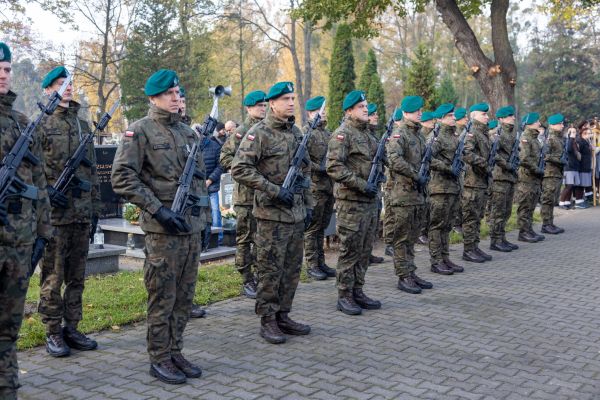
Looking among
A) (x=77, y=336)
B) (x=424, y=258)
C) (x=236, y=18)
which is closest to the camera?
(x=77, y=336)

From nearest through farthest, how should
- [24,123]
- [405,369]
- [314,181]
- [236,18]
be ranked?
1. [24,123]
2. [405,369]
3. [314,181]
4. [236,18]

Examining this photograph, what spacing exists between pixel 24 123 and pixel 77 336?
2167 mm

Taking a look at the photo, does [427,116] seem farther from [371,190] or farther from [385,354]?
[385,354]

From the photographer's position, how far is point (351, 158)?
709 centimetres

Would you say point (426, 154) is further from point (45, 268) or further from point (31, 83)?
A: point (31, 83)

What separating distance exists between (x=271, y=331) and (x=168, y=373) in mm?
1269

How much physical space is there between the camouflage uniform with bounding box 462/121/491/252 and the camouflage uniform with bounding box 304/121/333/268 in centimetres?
227

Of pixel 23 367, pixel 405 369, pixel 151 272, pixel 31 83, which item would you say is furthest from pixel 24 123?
pixel 31 83

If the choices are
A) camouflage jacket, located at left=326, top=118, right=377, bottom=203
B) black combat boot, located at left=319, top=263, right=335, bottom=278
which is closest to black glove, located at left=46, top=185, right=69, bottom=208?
camouflage jacket, located at left=326, top=118, right=377, bottom=203

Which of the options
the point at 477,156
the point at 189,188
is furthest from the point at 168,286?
the point at 477,156

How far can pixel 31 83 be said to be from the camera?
51875 mm

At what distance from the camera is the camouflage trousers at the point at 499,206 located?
36.0 feet

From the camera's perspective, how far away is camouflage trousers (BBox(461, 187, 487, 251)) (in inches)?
396

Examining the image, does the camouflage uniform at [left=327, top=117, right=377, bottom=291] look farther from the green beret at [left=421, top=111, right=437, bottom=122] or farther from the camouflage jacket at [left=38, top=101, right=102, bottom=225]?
the green beret at [left=421, top=111, right=437, bottom=122]
